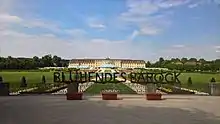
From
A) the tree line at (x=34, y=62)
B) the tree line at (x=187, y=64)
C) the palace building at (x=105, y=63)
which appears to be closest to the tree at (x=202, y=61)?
the tree line at (x=187, y=64)

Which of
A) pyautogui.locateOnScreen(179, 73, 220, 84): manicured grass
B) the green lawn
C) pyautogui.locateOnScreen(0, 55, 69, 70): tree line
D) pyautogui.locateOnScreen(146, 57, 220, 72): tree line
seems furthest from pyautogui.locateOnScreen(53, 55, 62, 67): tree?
pyautogui.locateOnScreen(179, 73, 220, 84): manicured grass

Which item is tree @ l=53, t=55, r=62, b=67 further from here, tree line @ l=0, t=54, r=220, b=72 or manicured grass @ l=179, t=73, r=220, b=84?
manicured grass @ l=179, t=73, r=220, b=84

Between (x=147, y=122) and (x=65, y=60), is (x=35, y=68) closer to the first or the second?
(x=65, y=60)

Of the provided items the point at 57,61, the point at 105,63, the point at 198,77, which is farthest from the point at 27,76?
the point at 198,77

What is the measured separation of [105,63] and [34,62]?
14.3 feet

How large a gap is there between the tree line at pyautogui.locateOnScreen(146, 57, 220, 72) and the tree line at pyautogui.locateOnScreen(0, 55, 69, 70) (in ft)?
17.4

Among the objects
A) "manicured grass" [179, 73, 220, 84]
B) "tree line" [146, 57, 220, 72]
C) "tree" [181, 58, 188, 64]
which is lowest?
"manicured grass" [179, 73, 220, 84]

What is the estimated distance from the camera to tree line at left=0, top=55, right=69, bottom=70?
1961 cm

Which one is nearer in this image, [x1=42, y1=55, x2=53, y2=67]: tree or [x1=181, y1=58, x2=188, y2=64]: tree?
[x1=42, y1=55, x2=53, y2=67]: tree

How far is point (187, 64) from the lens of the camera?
20859 mm

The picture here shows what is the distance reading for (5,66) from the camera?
19656mm

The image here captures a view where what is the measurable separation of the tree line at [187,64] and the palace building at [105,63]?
28.7 inches

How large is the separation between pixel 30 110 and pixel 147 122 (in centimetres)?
422

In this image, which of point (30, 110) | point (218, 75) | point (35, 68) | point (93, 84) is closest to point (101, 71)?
point (93, 84)
